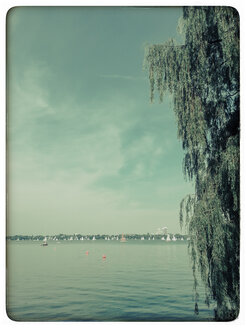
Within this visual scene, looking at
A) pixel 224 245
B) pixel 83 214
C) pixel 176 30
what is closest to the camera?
pixel 224 245

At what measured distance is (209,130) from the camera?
4.45 meters

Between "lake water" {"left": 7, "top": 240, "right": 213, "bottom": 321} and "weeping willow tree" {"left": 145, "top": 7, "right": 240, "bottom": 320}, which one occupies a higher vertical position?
"weeping willow tree" {"left": 145, "top": 7, "right": 240, "bottom": 320}

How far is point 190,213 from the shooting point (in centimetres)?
442

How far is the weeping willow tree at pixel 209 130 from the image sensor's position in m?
4.20

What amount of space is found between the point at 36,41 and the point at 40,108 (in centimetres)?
82

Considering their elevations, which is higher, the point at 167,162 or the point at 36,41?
the point at 36,41

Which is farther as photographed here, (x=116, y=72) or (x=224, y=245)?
(x=116, y=72)

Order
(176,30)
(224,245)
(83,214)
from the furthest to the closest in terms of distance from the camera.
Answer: (83,214) → (176,30) → (224,245)

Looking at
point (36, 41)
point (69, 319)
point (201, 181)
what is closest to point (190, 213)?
point (201, 181)

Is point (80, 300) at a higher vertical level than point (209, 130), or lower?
lower

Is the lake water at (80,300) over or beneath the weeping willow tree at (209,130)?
beneath

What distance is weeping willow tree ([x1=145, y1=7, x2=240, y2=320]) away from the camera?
4.20 m
